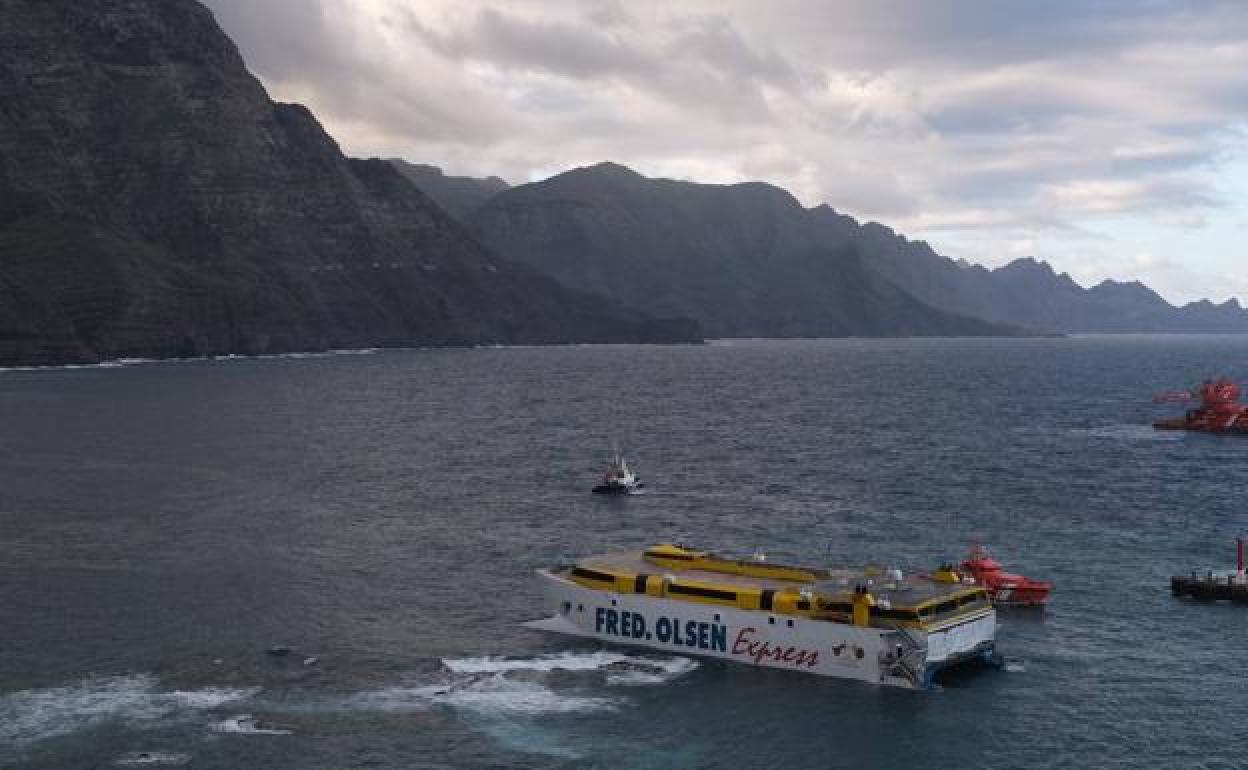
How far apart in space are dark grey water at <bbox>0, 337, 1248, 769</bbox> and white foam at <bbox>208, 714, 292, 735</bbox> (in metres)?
0.18

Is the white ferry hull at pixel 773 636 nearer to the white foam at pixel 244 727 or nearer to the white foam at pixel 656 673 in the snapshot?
the white foam at pixel 656 673

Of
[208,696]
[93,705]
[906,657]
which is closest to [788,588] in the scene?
[906,657]

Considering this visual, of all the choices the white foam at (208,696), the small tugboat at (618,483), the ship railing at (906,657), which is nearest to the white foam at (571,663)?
the ship railing at (906,657)

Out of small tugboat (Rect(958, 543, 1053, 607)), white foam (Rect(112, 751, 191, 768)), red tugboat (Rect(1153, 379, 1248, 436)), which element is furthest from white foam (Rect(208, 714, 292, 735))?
red tugboat (Rect(1153, 379, 1248, 436))

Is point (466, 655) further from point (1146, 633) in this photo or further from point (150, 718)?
point (1146, 633)

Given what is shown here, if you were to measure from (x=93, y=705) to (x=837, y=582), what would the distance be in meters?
38.1

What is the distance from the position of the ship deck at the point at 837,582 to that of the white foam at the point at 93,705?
23.0 m

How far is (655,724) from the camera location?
5547 centimetres

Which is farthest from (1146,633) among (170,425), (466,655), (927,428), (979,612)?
(170,425)

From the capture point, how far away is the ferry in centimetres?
6031

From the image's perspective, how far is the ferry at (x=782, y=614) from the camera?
60312mm

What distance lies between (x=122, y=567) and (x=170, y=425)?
87.7 metres

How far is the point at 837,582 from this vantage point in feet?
219

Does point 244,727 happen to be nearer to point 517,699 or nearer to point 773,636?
point 517,699
